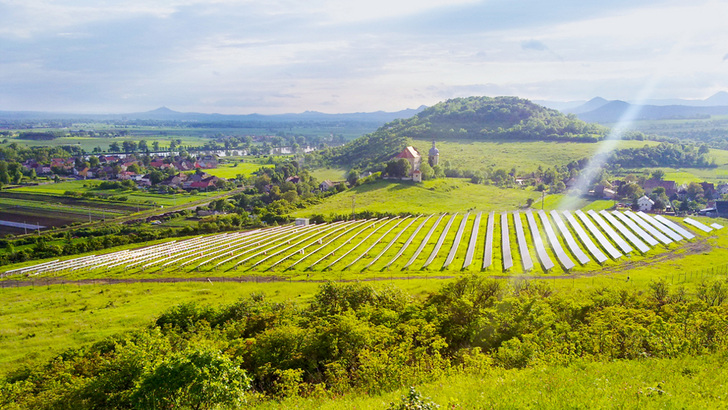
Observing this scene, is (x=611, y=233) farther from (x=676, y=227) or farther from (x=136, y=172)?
(x=136, y=172)

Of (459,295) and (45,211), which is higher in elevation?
(459,295)

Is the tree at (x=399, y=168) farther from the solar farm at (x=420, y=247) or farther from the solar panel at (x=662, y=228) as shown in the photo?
the solar panel at (x=662, y=228)

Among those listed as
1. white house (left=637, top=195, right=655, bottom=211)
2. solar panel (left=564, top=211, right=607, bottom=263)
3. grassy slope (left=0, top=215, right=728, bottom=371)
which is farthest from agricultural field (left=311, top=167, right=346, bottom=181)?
grassy slope (left=0, top=215, right=728, bottom=371)

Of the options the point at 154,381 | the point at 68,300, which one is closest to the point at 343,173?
the point at 68,300

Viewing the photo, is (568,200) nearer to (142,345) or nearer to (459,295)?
(459,295)

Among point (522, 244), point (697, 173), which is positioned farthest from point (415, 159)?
point (697, 173)

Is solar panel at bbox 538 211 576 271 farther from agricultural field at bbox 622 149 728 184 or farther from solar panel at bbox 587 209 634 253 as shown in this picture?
agricultural field at bbox 622 149 728 184
